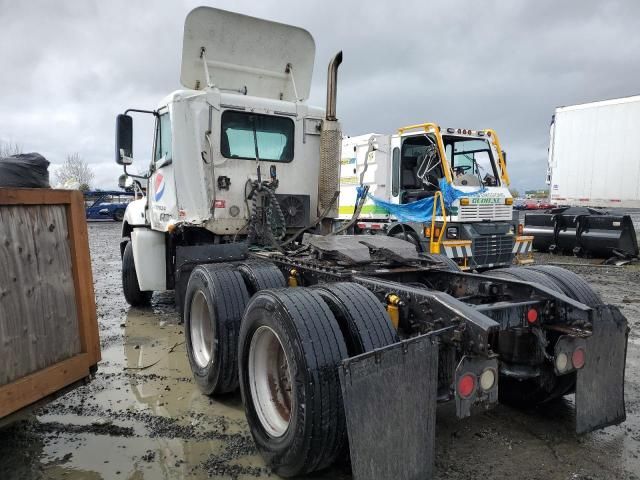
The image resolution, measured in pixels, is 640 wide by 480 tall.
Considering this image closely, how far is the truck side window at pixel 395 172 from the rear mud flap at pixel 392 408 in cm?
772

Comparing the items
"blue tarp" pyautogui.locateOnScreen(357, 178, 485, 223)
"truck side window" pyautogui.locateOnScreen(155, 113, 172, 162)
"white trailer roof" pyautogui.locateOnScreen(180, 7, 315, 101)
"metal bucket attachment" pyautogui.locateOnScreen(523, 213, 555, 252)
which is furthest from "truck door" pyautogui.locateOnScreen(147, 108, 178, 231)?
"metal bucket attachment" pyautogui.locateOnScreen(523, 213, 555, 252)

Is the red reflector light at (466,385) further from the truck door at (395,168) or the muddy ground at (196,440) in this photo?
the truck door at (395,168)

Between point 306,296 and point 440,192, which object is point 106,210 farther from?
point 306,296

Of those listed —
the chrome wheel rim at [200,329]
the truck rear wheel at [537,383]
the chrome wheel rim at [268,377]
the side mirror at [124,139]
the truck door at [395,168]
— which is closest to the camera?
the chrome wheel rim at [268,377]

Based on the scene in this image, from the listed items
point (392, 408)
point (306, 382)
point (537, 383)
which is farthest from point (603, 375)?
point (306, 382)

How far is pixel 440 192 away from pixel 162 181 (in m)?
5.09

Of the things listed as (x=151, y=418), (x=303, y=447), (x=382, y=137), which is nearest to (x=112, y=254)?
(x=382, y=137)

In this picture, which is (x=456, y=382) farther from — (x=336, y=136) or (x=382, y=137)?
(x=382, y=137)

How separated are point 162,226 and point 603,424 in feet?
16.2

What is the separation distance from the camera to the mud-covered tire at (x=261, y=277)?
14.0 feet

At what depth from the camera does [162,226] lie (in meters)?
6.11

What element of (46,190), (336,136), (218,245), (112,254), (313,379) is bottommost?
(112,254)

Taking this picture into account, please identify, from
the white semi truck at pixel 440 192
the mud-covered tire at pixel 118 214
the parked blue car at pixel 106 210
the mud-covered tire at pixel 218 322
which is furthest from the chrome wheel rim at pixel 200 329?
the mud-covered tire at pixel 118 214

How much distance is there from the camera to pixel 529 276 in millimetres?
4086
